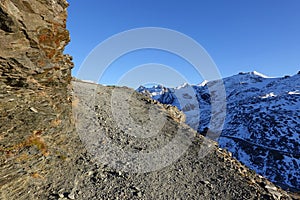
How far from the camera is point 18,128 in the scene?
837 cm

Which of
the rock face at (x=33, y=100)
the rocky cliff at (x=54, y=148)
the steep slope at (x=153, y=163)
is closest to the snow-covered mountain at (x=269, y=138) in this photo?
the steep slope at (x=153, y=163)

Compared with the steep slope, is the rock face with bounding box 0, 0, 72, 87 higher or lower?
higher

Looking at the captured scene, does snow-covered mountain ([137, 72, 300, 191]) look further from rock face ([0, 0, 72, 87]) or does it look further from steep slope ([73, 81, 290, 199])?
rock face ([0, 0, 72, 87])

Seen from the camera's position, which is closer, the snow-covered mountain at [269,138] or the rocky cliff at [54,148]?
the rocky cliff at [54,148]

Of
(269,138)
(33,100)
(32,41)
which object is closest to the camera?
(32,41)

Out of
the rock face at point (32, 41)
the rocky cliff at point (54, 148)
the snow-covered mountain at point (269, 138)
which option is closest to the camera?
the rock face at point (32, 41)

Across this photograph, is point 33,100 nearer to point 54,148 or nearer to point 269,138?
point 54,148

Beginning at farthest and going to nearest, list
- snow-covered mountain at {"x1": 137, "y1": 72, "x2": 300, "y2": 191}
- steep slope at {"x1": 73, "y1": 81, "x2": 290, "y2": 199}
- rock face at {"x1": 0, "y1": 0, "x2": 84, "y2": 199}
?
snow-covered mountain at {"x1": 137, "y1": 72, "x2": 300, "y2": 191}, steep slope at {"x1": 73, "y1": 81, "x2": 290, "y2": 199}, rock face at {"x1": 0, "y1": 0, "x2": 84, "y2": 199}

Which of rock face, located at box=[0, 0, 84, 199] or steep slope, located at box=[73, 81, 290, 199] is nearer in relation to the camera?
rock face, located at box=[0, 0, 84, 199]

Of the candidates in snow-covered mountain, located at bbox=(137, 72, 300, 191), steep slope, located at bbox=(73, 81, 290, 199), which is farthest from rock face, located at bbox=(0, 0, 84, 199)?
snow-covered mountain, located at bbox=(137, 72, 300, 191)

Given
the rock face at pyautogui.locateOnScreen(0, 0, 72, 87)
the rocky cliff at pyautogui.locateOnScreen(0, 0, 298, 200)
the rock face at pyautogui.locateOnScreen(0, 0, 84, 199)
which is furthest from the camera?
the rocky cliff at pyautogui.locateOnScreen(0, 0, 298, 200)

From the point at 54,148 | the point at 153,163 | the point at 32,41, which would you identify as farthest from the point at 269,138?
the point at 32,41

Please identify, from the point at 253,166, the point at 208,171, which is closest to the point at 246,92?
the point at 253,166

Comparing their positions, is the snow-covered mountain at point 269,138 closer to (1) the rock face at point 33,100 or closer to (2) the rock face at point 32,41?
(1) the rock face at point 33,100
